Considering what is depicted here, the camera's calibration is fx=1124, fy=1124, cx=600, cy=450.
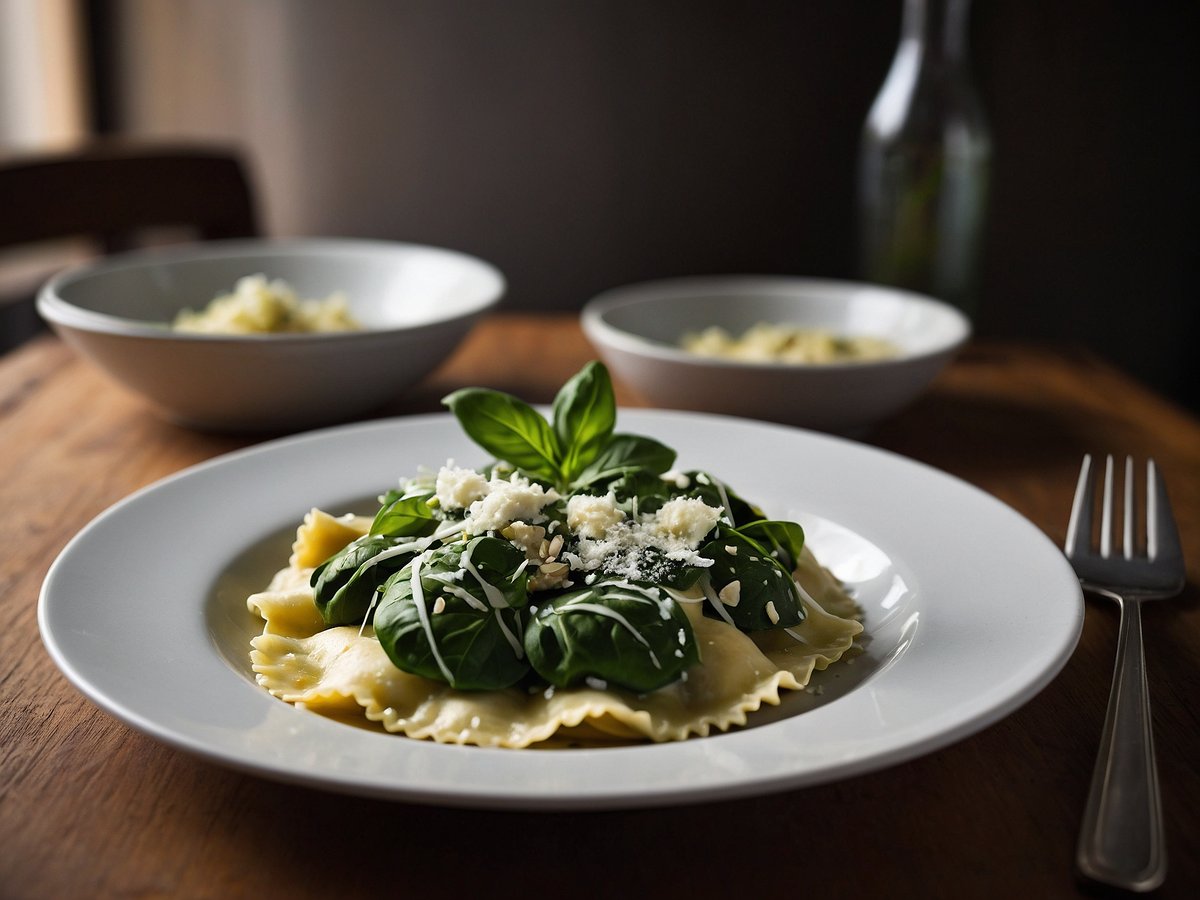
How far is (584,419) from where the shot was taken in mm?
1445

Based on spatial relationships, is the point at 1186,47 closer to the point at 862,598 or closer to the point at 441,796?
the point at 862,598

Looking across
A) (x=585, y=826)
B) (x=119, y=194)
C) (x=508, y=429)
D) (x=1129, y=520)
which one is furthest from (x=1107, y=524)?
(x=119, y=194)

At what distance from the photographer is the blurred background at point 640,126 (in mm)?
4266

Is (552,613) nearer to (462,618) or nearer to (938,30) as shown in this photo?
(462,618)

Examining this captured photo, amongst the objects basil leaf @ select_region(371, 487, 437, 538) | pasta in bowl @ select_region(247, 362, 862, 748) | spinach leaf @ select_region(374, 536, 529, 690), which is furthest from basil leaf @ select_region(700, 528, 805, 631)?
basil leaf @ select_region(371, 487, 437, 538)

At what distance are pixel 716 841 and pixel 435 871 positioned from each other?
0.23 metres

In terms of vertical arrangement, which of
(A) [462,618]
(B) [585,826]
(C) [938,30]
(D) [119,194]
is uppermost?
(C) [938,30]

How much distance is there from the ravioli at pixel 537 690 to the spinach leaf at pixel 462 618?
35mm

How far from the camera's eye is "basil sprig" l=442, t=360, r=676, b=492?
142 centimetres

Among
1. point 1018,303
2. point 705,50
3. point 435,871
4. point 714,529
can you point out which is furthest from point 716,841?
point 1018,303

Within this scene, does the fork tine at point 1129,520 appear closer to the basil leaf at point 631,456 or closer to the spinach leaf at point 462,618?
the basil leaf at point 631,456

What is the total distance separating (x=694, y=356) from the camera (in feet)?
6.50

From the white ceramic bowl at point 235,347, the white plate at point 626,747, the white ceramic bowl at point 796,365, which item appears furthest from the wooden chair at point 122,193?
the white plate at point 626,747

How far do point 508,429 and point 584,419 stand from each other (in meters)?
0.10
